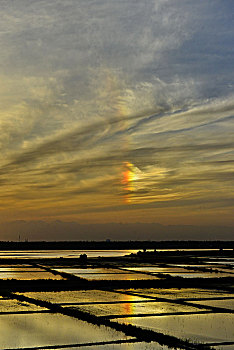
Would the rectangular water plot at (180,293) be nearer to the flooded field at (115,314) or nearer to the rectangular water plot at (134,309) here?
the flooded field at (115,314)

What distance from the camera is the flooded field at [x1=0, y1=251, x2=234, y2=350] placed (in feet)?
55.2

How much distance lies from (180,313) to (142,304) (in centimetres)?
328

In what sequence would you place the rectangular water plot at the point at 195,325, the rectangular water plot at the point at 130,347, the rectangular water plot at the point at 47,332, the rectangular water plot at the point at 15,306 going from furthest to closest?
1. the rectangular water plot at the point at 15,306
2. the rectangular water plot at the point at 195,325
3. the rectangular water plot at the point at 47,332
4. the rectangular water plot at the point at 130,347

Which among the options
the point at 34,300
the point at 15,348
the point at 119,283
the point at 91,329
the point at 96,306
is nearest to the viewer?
the point at 15,348

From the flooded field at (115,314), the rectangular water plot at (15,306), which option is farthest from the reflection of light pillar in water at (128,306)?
the rectangular water plot at (15,306)

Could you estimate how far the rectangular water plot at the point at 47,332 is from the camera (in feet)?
54.9

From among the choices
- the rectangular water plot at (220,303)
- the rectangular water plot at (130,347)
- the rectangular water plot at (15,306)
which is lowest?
the rectangular water plot at (130,347)

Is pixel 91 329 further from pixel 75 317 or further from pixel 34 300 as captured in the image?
pixel 34 300

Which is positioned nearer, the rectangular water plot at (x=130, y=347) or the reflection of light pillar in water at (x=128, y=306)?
the rectangular water plot at (x=130, y=347)

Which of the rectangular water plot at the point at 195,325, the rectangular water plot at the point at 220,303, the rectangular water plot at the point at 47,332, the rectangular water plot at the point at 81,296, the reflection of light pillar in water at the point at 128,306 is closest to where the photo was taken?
the rectangular water plot at the point at 47,332

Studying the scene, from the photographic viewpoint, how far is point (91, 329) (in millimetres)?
18953

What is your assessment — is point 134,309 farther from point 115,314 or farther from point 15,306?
point 15,306

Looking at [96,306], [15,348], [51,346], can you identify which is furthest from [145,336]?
[96,306]

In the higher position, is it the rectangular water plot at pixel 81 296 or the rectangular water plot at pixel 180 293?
the rectangular water plot at pixel 180 293
